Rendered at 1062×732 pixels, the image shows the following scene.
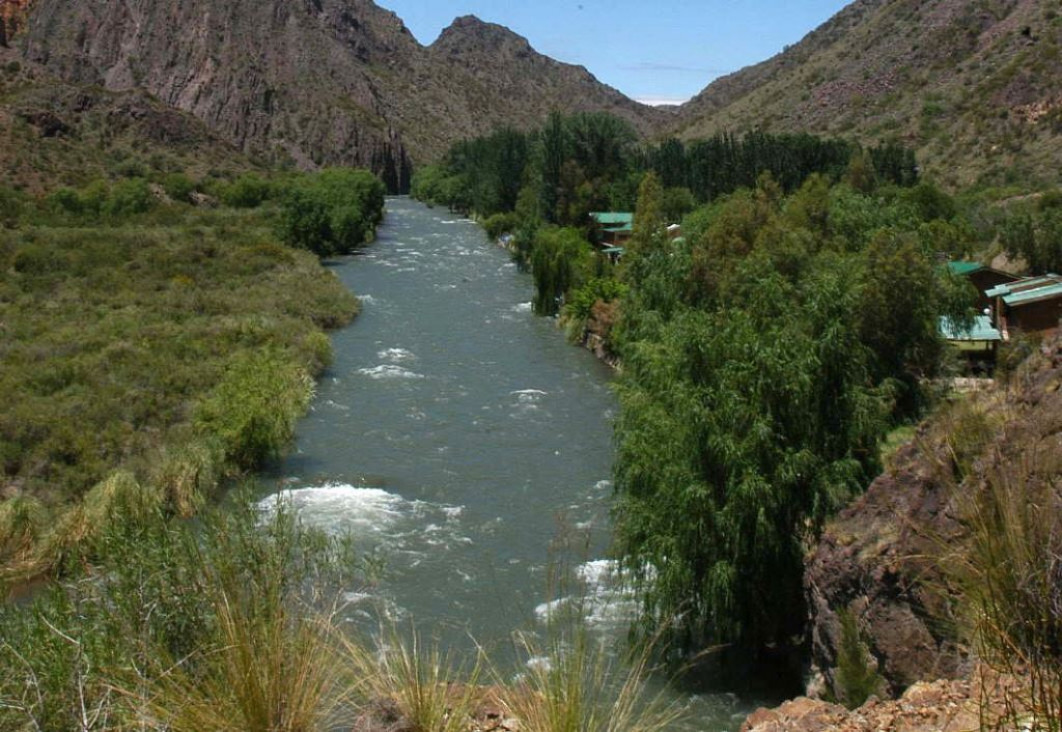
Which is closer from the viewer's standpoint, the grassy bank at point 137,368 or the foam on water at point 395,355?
the grassy bank at point 137,368

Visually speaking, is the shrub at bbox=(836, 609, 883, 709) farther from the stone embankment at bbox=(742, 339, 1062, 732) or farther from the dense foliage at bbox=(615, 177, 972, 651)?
the dense foliage at bbox=(615, 177, 972, 651)

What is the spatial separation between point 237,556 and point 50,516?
15.6m

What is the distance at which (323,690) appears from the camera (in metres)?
4.94

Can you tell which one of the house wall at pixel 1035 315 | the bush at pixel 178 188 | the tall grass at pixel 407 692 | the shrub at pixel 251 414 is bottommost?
the shrub at pixel 251 414

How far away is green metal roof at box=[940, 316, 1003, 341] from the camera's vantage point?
26219 millimetres

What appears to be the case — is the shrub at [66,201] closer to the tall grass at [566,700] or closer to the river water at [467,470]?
the river water at [467,470]

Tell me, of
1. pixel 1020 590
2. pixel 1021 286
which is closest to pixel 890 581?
pixel 1020 590

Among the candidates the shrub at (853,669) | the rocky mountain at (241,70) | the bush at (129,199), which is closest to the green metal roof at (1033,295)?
the shrub at (853,669)

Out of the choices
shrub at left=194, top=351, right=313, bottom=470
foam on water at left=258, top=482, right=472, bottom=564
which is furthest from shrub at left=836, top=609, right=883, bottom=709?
shrub at left=194, top=351, right=313, bottom=470

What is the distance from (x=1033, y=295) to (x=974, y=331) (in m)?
2.69

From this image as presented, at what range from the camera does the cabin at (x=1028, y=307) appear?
95.9 ft

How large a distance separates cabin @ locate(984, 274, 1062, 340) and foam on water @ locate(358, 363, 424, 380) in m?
17.4

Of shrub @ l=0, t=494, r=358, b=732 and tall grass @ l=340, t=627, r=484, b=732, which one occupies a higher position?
shrub @ l=0, t=494, r=358, b=732

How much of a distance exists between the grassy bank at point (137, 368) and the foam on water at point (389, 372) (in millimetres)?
1671
